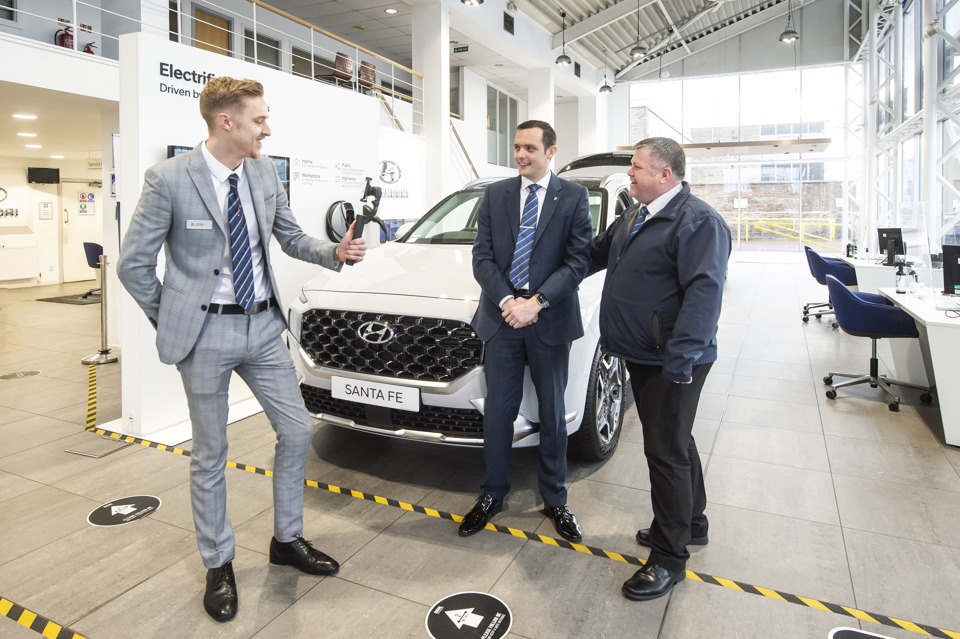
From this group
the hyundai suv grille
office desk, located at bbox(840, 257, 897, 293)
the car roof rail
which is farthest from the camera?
office desk, located at bbox(840, 257, 897, 293)

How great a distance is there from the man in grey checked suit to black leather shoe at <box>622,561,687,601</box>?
1.08 m

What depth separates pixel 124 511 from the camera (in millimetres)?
2910

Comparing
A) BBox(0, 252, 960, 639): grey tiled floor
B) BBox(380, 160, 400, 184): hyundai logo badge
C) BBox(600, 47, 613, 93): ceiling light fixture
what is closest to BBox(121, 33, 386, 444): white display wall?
BBox(0, 252, 960, 639): grey tiled floor

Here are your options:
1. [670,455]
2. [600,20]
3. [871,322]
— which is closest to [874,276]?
[871,322]

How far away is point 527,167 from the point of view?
8.48ft

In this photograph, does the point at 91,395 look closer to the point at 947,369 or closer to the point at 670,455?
the point at 670,455

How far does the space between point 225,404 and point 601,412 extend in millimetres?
1906

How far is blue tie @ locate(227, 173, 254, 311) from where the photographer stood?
2.11m

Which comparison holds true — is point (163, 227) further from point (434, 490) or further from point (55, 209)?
point (55, 209)

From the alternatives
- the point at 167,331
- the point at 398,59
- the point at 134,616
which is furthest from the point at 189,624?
the point at 398,59

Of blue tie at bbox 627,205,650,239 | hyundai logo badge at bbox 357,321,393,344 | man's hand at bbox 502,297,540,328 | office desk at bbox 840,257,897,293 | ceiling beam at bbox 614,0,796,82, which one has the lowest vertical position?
hyundai logo badge at bbox 357,321,393,344

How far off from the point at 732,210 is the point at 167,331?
19.9 metres

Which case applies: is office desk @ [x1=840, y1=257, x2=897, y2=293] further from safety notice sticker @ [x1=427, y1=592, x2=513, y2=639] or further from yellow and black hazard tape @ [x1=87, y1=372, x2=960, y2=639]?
safety notice sticker @ [x1=427, y1=592, x2=513, y2=639]

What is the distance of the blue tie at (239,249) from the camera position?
2.11 meters
